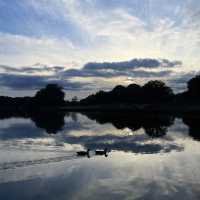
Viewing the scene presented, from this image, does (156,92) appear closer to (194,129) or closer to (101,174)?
(194,129)

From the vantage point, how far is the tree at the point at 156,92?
531 feet

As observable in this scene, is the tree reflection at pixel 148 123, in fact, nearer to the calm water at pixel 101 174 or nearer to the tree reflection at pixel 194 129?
the tree reflection at pixel 194 129

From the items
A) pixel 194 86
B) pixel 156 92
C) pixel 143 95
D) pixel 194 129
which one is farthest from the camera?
pixel 143 95

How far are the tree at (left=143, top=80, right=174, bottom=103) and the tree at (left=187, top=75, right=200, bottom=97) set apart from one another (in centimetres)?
2158

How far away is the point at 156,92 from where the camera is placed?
6412 inches

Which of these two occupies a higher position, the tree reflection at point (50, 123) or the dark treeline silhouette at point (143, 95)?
the dark treeline silhouette at point (143, 95)

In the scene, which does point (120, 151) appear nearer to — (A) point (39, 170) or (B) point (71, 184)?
(A) point (39, 170)

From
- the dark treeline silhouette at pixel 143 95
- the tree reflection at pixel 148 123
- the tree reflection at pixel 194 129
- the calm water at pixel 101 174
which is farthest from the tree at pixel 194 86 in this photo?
the calm water at pixel 101 174

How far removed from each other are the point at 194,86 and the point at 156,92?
30.8m

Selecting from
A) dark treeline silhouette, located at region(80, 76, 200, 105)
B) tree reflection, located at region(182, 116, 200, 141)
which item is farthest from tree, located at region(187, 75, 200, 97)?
tree reflection, located at region(182, 116, 200, 141)

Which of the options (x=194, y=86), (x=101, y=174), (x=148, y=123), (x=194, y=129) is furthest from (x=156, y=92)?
(x=101, y=174)

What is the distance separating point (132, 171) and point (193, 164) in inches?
221

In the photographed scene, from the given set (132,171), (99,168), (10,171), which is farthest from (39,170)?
(132,171)

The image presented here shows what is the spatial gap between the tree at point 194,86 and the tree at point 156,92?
70.8 feet
